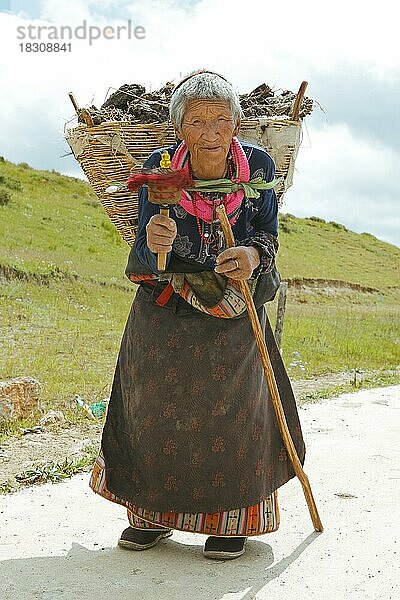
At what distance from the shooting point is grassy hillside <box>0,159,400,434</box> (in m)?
7.84

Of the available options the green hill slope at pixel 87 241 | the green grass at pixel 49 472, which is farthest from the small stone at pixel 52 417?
the green hill slope at pixel 87 241

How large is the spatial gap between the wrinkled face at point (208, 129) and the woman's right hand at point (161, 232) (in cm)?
26

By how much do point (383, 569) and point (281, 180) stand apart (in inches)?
55.3

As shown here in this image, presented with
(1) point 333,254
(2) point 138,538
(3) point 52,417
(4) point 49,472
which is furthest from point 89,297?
(1) point 333,254

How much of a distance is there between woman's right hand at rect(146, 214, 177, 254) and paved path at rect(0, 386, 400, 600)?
1.11 m

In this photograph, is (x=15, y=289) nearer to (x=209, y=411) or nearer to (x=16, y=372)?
(x=16, y=372)

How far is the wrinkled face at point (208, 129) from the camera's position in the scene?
2.50 metres

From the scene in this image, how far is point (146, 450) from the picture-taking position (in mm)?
2779

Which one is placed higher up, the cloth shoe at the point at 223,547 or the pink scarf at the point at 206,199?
the pink scarf at the point at 206,199

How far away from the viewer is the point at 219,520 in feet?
9.17

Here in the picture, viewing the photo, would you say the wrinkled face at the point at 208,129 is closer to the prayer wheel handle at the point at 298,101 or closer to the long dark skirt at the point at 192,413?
the prayer wheel handle at the point at 298,101

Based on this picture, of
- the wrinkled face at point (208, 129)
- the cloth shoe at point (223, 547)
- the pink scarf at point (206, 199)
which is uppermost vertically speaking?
the wrinkled face at point (208, 129)

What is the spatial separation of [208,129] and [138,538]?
1.49 meters

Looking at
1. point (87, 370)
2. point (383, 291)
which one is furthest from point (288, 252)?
point (87, 370)
